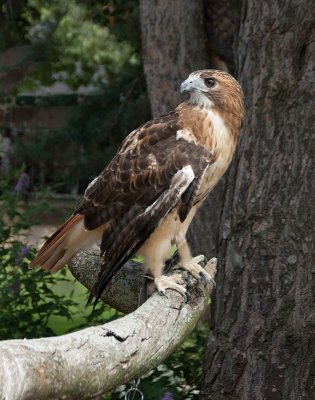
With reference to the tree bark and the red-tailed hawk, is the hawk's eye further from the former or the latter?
the tree bark

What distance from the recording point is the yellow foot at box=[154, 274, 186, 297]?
9.93ft

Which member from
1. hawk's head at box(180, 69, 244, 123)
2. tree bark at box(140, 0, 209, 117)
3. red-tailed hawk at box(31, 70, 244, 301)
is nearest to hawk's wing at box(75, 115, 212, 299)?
red-tailed hawk at box(31, 70, 244, 301)

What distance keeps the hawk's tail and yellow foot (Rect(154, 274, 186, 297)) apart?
32 centimetres

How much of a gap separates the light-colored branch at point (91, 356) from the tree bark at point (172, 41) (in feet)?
13.2

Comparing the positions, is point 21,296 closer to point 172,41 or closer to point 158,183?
point 158,183

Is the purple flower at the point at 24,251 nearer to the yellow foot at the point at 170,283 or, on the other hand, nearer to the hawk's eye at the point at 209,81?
the yellow foot at the point at 170,283

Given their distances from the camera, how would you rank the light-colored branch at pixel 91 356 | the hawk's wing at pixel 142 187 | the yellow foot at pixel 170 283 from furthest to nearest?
the hawk's wing at pixel 142 187
the yellow foot at pixel 170 283
the light-colored branch at pixel 91 356

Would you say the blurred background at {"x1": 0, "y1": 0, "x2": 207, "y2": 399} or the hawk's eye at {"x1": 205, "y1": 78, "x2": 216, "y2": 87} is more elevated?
the hawk's eye at {"x1": 205, "y1": 78, "x2": 216, "y2": 87}

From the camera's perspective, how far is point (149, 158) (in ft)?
10.7

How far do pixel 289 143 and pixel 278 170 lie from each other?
0.44 feet

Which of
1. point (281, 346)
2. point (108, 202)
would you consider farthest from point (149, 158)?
point (281, 346)

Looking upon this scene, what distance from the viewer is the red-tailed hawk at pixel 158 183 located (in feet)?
10.5

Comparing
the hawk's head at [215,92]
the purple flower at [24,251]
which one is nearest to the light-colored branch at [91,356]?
the hawk's head at [215,92]

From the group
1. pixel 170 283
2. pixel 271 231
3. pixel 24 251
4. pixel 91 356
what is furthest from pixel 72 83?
pixel 91 356
